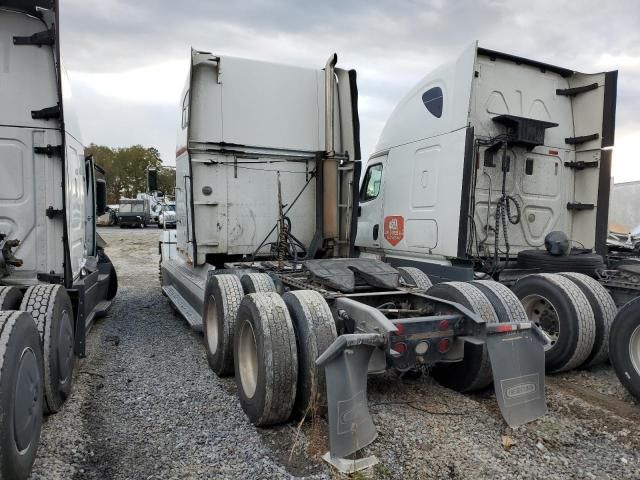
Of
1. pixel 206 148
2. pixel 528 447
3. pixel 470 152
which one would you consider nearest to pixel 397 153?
pixel 470 152

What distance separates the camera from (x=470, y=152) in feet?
19.1

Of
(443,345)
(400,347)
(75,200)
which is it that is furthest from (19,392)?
(75,200)

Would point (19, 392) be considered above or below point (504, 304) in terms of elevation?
below

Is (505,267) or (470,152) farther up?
(470,152)

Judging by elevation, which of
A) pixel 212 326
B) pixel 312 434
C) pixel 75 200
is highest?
pixel 75 200

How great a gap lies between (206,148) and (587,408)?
5.05 m

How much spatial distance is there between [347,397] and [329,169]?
13.9ft

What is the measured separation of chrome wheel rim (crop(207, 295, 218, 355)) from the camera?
16.6 ft

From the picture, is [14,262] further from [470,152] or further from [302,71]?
[470,152]

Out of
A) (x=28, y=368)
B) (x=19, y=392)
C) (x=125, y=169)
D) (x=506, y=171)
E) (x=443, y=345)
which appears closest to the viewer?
(x=19, y=392)

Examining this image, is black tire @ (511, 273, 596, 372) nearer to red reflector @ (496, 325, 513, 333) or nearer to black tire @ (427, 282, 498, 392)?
black tire @ (427, 282, 498, 392)

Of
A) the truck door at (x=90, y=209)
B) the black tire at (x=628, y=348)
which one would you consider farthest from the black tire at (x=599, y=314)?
the truck door at (x=90, y=209)

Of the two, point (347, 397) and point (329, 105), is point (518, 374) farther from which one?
Answer: point (329, 105)

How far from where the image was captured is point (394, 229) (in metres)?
7.30
